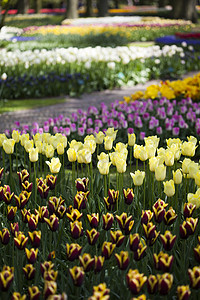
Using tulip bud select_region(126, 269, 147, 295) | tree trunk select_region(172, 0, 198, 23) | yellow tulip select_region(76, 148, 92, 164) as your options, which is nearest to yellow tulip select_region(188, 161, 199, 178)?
→ yellow tulip select_region(76, 148, 92, 164)

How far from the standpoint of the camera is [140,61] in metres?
11.5

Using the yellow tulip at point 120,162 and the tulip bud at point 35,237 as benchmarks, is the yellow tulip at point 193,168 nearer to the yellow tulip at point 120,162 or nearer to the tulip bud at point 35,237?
the yellow tulip at point 120,162

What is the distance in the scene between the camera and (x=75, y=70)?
10.6 meters

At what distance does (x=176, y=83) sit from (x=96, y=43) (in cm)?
1134

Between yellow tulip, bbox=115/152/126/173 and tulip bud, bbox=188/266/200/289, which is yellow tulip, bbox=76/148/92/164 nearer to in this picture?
yellow tulip, bbox=115/152/126/173

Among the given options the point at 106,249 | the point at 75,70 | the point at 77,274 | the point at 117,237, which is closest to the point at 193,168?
the point at 117,237

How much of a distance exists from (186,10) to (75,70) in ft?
72.4

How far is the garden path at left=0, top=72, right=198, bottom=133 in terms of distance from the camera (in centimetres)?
764

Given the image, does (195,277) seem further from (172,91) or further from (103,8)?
(103,8)

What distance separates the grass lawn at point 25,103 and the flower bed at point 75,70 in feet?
0.92

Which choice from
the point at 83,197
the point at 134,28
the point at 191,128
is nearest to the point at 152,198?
the point at 83,197

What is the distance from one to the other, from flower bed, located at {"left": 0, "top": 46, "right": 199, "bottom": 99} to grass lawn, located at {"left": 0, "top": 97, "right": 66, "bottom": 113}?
0.28 m

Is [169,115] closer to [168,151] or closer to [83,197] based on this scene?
[168,151]

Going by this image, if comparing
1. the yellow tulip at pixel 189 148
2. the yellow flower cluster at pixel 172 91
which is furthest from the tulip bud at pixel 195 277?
the yellow flower cluster at pixel 172 91
